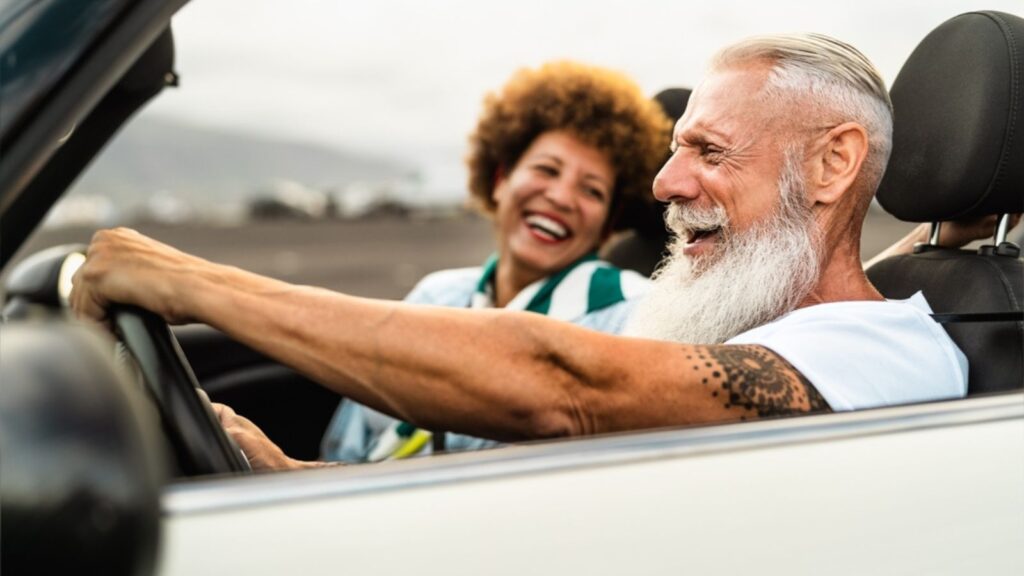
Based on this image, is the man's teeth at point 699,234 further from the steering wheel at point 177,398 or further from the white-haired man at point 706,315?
the steering wheel at point 177,398

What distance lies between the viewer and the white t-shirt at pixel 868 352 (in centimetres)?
156

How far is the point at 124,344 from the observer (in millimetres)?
1420

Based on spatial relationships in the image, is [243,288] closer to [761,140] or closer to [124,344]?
[124,344]

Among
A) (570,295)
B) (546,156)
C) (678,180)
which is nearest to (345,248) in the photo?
(546,156)

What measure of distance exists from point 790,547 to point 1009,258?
3.63 ft

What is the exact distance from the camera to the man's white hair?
1.91 meters

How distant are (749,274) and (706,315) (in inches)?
4.2

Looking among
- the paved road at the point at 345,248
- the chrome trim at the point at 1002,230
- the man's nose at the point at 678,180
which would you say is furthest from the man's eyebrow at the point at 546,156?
the paved road at the point at 345,248

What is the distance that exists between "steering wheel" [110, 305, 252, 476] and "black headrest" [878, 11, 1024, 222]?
139 centimetres

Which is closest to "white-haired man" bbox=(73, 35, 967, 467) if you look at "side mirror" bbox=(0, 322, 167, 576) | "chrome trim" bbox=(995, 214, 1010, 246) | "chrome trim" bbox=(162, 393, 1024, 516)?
"chrome trim" bbox=(162, 393, 1024, 516)

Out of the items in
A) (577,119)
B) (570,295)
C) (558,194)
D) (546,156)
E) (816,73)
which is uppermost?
(816,73)

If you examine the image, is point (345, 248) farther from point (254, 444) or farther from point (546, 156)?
point (254, 444)

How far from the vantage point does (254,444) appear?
163 centimetres

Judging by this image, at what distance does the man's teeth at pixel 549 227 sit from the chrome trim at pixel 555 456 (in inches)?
70.4
